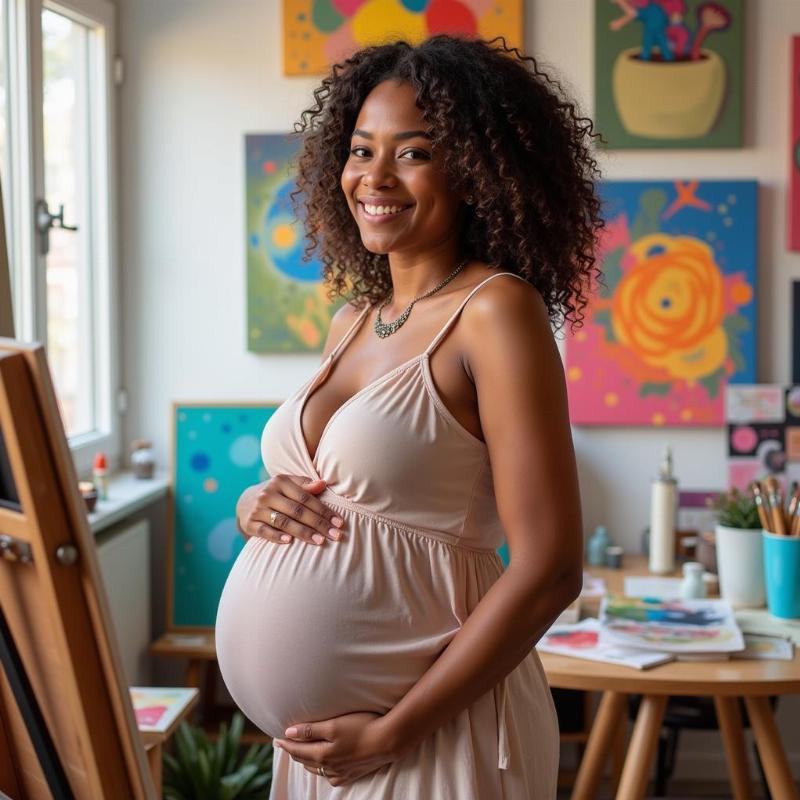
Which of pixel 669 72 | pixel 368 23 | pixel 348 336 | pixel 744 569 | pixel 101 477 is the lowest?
pixel 744 569

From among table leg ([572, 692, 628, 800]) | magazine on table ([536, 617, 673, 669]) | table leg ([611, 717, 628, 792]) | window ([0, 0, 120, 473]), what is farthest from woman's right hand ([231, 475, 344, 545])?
table leg ([611, 717, 628, 792])

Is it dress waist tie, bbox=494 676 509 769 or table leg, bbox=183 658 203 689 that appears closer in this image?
dress waist tie, bbox=494 676 509 769

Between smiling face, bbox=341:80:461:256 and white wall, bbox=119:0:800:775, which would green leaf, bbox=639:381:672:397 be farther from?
smiling face, bbox=341:80:461:256

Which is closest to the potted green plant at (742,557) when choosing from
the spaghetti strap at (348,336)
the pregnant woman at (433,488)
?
the pregnant woman at (433,488)

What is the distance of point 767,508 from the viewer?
2.13 m

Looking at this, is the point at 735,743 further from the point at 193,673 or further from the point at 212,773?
the point at 193,673

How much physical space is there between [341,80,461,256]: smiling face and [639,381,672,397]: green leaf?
1.84m

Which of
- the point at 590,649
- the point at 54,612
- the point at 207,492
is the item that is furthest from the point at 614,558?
the point at 54,612

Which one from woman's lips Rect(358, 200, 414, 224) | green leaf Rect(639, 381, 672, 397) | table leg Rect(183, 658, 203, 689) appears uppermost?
woman's lips Rect(358, 200, 414, 224)

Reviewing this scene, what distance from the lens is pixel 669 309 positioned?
3041 millimetres

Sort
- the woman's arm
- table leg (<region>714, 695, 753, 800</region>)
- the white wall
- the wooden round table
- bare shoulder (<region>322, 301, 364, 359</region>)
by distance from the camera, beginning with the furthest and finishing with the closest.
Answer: the white wall < table leg (<region>714, 695, 753, 800</region>) < the wooden round table < bare shoulder (<region>322, 301, 364, 359</region>) < the woman's arm

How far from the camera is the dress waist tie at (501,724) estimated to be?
1215 mm

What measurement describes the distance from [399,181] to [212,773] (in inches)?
65.3

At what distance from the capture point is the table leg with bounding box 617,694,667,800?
6.30 ft
